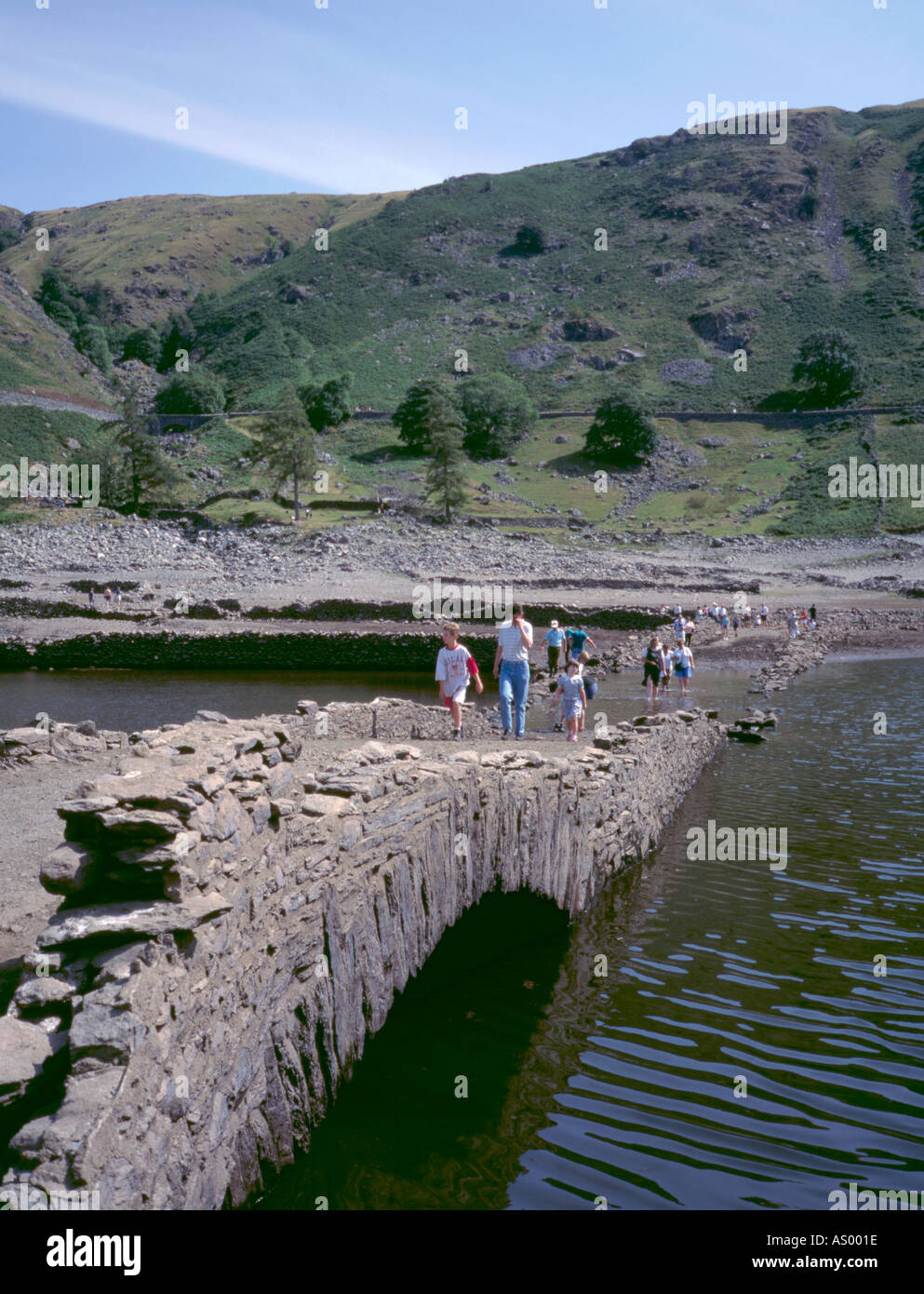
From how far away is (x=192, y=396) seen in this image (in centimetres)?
10025

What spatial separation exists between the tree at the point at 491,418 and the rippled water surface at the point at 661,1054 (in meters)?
75.3

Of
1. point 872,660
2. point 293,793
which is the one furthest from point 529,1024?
point 872,660

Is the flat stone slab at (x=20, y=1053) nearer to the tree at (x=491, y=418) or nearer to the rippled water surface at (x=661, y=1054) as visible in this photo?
the rippled water surface at (x=661, y=1054)

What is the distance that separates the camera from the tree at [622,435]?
8212 cm

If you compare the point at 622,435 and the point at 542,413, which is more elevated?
the point at 542,413

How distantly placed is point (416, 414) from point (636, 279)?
6108 cm

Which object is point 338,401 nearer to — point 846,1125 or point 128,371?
point 128,371

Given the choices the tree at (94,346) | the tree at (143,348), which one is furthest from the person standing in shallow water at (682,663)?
the tree at (143,348)

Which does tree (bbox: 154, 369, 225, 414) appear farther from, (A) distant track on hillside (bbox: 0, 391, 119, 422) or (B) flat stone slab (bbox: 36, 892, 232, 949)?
(B) flat stone slab (bbox: 36, 892, 232, 949)

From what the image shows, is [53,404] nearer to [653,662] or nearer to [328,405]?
[328,405]

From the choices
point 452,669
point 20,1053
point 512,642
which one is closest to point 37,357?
point 452,669

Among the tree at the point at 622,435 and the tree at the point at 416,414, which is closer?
the tree at the point at 416,414

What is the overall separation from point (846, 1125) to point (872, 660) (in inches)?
1214

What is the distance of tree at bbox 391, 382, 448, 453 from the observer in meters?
81.1
